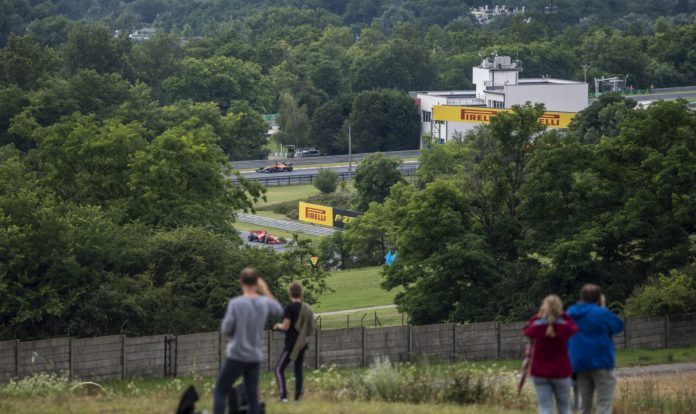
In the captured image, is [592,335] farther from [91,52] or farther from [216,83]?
[216,83]

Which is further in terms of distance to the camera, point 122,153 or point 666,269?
point 122,153

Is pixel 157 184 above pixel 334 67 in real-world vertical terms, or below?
below

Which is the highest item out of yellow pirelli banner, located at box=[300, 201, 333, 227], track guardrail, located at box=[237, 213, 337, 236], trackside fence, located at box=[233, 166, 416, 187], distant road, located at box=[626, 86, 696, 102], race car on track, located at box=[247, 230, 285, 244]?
distant road, located at box=[626, 86, 696, 102]

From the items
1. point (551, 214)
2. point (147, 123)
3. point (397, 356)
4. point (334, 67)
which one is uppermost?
point (334, 67)

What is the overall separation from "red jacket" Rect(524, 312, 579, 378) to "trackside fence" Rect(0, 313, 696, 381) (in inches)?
580

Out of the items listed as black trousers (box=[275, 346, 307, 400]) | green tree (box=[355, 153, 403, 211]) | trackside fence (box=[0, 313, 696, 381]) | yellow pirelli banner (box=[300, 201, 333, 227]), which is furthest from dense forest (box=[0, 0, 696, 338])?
black trousers (box=[275, 346, 307, 400])

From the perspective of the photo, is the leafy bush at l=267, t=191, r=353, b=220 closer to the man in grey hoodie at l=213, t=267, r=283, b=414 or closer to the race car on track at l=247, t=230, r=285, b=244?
the race car on track at l=247, t=230, r=285, b=244

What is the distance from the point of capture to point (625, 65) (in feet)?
479

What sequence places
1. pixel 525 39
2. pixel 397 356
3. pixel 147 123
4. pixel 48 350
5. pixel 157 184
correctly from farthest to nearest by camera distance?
pixel 525 39
pixel 147 123
pixel 157 184
pixel 397 356
pixel 48 350

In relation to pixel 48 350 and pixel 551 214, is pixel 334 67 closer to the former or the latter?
pixel 551 214

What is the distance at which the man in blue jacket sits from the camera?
15.7 m

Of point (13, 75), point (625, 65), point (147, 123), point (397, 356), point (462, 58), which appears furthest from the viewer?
point (462, 58)

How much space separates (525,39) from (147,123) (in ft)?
316

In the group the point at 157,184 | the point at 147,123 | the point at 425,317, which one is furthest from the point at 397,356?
the point at 147,123
